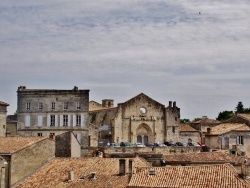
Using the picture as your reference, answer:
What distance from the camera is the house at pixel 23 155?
41906 millimetres

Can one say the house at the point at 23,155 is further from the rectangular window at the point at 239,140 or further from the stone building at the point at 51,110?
the rectangular window at the point at 239,140

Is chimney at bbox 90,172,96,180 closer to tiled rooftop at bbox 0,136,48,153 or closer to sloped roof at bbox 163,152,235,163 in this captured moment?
tiled rooftop at bbox 0,136,48,153

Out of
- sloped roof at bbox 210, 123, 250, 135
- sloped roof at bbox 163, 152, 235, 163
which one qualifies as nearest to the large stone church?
sloped roof at bbox 210, 123, 250, 135

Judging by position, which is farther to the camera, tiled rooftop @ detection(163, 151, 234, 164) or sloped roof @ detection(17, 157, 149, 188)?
tiled rooftop @ detection(163, 151, 234, 164)

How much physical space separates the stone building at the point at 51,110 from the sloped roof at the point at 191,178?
3525cm

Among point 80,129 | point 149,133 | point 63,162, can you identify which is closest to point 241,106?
Answer: point 149,133

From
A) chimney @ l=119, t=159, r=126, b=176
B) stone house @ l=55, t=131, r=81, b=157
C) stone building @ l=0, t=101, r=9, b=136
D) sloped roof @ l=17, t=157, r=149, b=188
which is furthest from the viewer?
stone building @ l=0, t=101, r=9, b=136

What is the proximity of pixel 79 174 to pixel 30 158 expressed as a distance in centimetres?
471

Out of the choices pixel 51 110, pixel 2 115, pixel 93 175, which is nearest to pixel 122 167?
pixel 93 175

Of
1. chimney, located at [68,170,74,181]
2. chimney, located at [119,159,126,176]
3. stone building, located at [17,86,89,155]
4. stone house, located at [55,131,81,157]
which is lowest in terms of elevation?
chimney, located at [68,170,74,181]

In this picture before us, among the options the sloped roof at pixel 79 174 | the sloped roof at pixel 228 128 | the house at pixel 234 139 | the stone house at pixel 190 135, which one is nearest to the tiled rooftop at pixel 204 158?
the sloped roof at pixel 79 174

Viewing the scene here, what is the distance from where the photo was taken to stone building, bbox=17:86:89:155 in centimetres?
7262

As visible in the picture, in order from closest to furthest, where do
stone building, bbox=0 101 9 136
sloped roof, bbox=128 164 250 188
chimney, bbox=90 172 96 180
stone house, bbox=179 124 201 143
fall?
sloped roof, bbox=128 164 250 188, chimney, bbox=90 172 96 180, stone building, bbox=0 101 9 136, stone house, bbox=179 124 201 143

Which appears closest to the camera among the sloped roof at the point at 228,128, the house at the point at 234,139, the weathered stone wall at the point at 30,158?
the weathered stone wall at the point at 30,158
